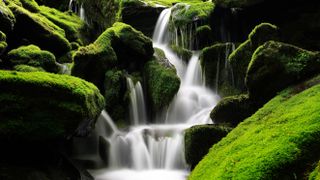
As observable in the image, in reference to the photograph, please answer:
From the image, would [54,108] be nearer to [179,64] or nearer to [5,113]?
[5,113]

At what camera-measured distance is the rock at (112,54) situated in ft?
51.9

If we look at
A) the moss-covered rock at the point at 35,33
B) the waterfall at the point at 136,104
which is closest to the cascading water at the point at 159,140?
the waterfall at the point at 136,104

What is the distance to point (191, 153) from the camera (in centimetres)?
1023

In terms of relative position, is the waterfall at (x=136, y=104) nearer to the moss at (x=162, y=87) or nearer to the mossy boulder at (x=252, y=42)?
the moss at (x=162, y=87)

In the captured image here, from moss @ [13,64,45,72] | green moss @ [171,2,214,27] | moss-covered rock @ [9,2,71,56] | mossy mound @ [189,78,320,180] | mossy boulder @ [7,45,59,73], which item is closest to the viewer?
mossy mound @ [189,78,320,180]

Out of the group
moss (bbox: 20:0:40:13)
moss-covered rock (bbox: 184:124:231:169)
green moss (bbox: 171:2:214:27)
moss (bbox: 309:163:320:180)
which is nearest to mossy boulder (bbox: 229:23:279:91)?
moss-covered rock (bbox: 184:124:231:169)

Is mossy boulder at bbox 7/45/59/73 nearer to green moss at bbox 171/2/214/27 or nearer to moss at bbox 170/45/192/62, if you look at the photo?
moss at bbox 170/45/192/62

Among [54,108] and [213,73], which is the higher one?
[54,108]

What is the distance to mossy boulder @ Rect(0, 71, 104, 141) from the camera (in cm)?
899

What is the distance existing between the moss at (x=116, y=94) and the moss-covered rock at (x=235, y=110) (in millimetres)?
4735

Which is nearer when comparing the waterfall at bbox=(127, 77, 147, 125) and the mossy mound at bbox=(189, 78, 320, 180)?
the mossy mound at bbox=(189, 78, 320, 180)

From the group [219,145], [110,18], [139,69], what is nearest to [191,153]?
[219,145]

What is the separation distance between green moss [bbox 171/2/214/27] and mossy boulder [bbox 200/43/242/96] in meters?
4.06

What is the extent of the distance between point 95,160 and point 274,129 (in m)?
7.18
